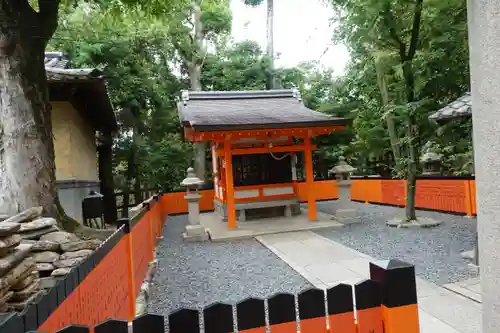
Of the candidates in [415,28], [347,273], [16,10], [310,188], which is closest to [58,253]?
[16,10]

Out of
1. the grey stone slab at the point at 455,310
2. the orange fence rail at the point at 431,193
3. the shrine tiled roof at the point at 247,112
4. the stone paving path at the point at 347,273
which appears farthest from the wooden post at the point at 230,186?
the grey stone slab at the point at 455,310

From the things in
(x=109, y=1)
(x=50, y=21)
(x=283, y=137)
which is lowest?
(x=283, y=137)

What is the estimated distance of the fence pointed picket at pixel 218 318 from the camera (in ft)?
4.90

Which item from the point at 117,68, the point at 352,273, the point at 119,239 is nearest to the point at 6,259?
the point at 119,239

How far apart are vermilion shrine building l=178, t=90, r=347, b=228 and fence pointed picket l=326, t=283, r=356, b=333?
24.3 feet

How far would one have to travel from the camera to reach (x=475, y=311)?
3.66 metres

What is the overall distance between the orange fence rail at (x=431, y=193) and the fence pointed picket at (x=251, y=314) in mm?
9344

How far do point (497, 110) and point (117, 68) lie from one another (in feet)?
46.6

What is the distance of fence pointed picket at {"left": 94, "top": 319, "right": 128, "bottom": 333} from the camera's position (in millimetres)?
1305

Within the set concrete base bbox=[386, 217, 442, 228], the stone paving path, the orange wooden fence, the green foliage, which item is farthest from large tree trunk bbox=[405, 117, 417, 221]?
the green foliage

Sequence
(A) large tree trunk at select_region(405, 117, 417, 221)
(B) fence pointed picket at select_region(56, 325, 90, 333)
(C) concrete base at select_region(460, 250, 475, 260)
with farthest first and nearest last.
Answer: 1. (A) large tree trunk at select_region(405, 117, 417, 221)
2. (C) concrete base at select_region(460, 250, 475, 260)
3. (B) fence pointed picket at select_region(56, 325, 90, 333)

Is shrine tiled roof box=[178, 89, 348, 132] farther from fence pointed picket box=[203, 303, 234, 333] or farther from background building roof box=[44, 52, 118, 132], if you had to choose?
A: fence pointed picket box=[203, 303, 234, 333]

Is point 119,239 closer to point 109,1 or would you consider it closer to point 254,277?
point 254,277

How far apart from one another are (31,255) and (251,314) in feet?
12.7
